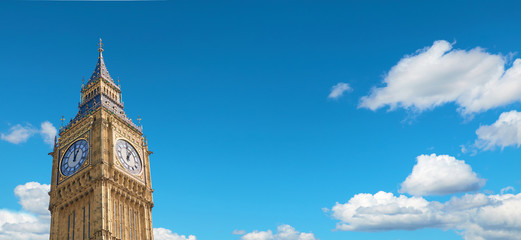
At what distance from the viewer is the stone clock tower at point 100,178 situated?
7388cm

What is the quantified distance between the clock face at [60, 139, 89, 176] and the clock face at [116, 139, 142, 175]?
17.4ft

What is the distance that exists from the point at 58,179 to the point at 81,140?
7.50m

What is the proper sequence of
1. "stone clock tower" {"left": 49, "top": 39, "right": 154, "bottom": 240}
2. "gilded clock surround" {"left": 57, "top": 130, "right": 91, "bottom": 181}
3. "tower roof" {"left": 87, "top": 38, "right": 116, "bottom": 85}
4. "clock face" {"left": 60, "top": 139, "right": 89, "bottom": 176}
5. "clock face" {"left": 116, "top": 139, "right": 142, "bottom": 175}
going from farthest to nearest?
"tower roof" {"left": 87, "top": 38, "right": 116, "bottom": 85}, "clock face" {"left": 116, "top": 139, "right": 142, "bottom": 175}, "clock face" {"left": 60, "top": 139, "right": 89, "bottom": 176}, "gilded clock surround" {"left": 57, "top": 130, "right": 91, "bottom": 181}, "stone clock tower" {"left": 49, "top": 39, "right": 154, "bottom": 240}

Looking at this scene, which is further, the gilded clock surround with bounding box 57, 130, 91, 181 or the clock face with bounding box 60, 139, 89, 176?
the clock face with bounding box 60, 139, 89, 176

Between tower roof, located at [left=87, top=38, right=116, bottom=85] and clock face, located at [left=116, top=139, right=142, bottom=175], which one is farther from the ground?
tower roof, located at [left=87, top=38, right=116, bottom=85]

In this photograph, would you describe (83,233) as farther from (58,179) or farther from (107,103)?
(107,103)

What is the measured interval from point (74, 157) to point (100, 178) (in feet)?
35.5

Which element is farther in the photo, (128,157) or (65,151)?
(65,151)

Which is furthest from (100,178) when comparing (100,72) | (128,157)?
(100,72)

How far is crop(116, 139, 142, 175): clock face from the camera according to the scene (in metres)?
81.7

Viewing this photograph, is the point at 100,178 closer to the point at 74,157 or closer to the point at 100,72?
the point at 74,157

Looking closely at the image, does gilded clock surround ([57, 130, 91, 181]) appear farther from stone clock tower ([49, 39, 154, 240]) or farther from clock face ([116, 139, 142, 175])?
clock face ([116, 139, 142, 175])

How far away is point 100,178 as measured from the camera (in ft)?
244

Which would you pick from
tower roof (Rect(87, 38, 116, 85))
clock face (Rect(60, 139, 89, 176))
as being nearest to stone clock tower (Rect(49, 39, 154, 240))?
clock face (Rect(60, 139, 89, 176))
